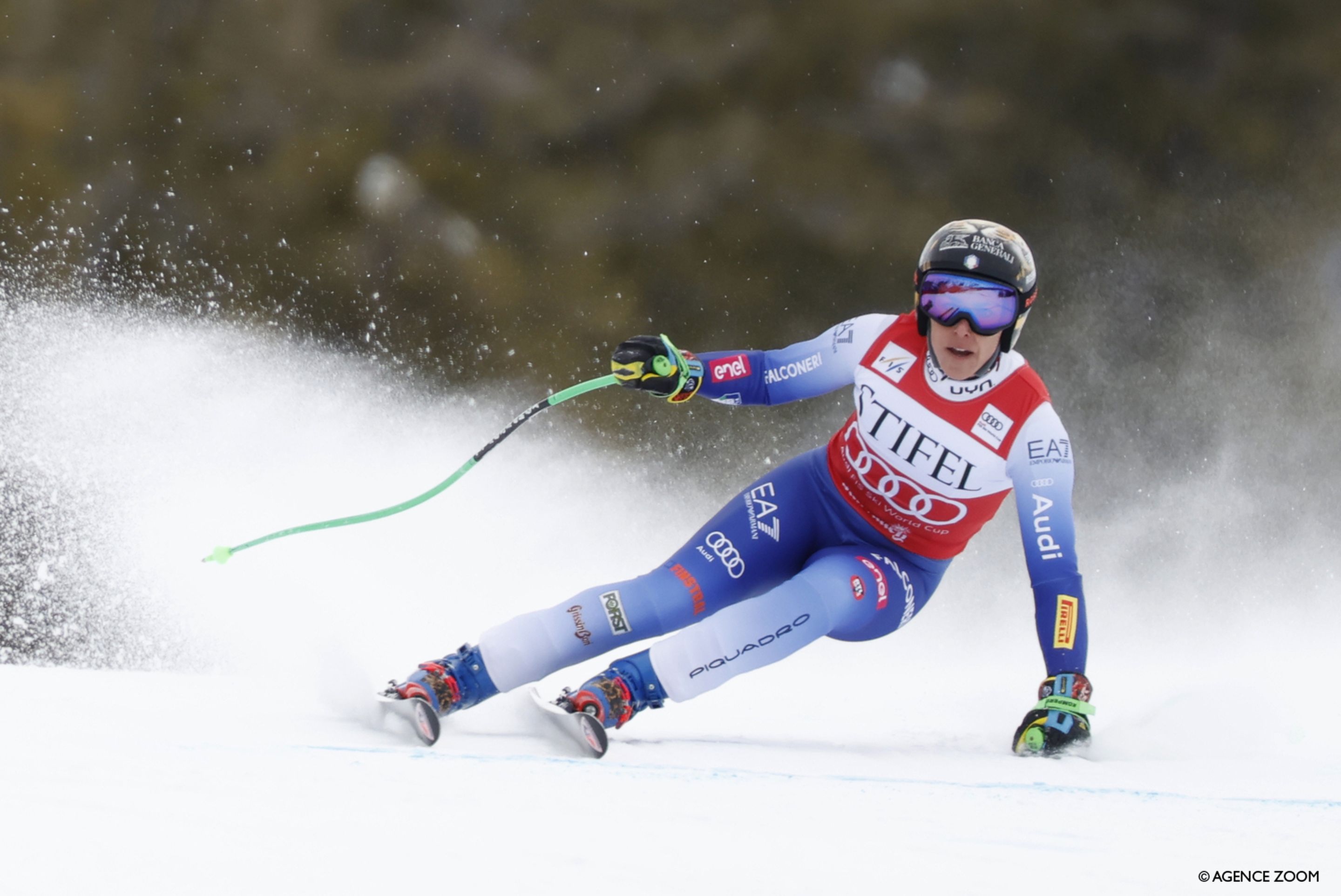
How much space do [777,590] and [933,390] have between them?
56 cm

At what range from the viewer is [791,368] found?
103 inches

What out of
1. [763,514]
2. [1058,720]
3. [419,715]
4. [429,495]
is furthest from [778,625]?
[429,495]

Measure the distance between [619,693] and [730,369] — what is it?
0.85 meters

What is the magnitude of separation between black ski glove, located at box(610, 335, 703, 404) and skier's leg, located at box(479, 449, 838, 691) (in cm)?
30

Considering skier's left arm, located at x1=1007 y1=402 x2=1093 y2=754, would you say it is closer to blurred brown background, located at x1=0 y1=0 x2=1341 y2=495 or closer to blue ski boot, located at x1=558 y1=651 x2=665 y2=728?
blue ski boot, located at x1=558 y1=651 x2=665 y2=728

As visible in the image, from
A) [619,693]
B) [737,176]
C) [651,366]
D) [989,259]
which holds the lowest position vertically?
[619,693]

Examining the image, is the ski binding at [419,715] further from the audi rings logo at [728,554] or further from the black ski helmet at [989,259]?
the black ski helmet at [989,259]

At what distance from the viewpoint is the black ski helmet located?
234cm

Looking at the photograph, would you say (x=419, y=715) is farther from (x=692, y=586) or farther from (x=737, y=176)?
(x=737, y=176)

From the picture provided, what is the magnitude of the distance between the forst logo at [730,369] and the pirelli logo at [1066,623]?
0.83m

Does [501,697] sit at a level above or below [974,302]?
below

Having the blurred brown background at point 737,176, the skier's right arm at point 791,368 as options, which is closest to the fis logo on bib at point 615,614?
the skier's right arm at point 791,368

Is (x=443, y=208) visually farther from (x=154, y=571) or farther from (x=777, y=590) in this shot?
(x=777, y=590)

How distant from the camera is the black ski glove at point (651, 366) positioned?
2.49 meters
